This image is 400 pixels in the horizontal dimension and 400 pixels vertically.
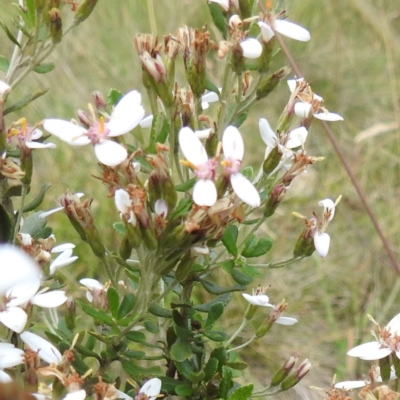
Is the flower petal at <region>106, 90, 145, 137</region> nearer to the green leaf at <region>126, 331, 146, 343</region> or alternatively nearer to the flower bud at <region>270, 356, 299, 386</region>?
the green leaf at <region>126, 331, 146, 343</region>

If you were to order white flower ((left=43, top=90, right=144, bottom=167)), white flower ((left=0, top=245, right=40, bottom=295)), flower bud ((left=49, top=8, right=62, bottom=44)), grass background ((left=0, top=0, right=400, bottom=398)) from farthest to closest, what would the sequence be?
grass background ((left=0, top=0, right=400, bottom=398)) → flower bud ((left=49, top=8, right=62, bottom=44)) → white flower ((left=43, top=90, right=144, bottom=167)) → white flower ((left=0, top=245, right=40, bottom=295))

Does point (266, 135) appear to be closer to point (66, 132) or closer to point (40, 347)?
point (66, 132)

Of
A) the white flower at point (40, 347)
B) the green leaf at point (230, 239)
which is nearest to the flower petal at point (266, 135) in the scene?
the green leaf at point (230, 239)

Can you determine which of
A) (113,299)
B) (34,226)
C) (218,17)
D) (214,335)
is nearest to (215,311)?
(214,335)

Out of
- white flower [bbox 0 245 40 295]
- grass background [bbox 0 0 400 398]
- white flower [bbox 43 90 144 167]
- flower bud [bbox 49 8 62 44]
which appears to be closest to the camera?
white flower [bbox 0 245 40 295]

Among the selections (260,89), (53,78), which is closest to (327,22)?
(53,78)

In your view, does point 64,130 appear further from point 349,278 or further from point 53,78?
point 53,78

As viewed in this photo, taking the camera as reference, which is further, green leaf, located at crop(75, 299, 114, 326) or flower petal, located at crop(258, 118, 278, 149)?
flower petal, located at crop(258, 118, 278, 149)

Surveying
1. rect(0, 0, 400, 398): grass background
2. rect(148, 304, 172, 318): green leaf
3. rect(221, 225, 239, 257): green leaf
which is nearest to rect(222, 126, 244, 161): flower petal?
rect(221, 225, 239, 257): green leaf
